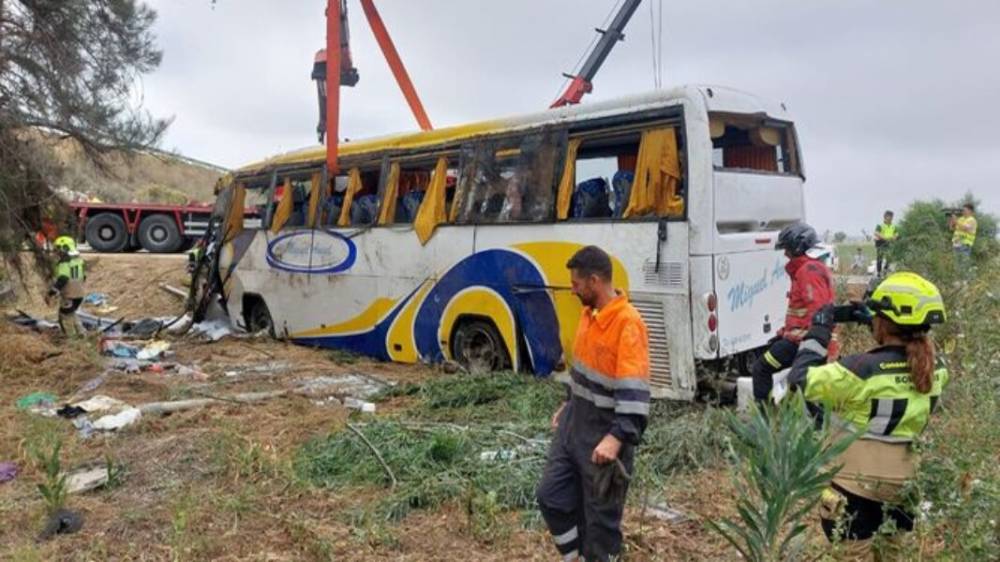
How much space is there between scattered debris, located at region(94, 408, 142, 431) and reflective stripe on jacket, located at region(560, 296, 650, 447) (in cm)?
439

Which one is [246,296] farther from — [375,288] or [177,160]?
[375,288]

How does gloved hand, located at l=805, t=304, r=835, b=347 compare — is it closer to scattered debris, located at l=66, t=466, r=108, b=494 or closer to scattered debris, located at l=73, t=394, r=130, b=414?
scattered debris, located at l=66, t=466, r=108, b=494

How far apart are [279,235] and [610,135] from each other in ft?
18.3

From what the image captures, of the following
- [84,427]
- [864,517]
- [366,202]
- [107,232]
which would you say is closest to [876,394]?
[864,517]

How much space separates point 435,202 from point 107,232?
1516cm

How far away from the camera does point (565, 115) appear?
692cm

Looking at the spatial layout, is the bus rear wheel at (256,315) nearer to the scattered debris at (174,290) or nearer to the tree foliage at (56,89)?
the tree foliage at (56,89)

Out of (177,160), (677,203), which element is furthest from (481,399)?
(177,160)

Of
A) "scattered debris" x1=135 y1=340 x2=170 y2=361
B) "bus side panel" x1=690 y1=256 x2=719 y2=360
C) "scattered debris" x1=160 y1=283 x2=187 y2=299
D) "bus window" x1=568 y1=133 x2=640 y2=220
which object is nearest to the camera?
"bus side panel" x1=690 y1=256 x2=719 y2=360

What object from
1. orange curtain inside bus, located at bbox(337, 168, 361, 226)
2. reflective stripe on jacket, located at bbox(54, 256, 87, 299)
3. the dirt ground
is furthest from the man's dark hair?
reflective stripe on jacket, located at bbox(54, 256, 87, 299)

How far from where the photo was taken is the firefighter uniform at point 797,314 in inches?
203

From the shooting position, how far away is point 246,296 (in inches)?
448

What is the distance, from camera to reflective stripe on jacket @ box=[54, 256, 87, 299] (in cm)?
1059

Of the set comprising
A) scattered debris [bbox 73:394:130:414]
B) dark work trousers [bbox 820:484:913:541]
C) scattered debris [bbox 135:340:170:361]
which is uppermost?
dark work trousers [bbox 820:484:913:541]
